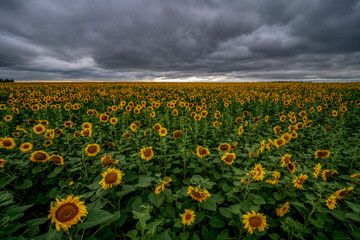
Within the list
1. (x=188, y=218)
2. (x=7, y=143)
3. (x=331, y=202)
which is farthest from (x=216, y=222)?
(x=7, y=143)

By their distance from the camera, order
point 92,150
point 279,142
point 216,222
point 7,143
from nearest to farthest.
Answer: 1. point 216,222
2. point 92,150
3. point 7,143
4. point 279,142

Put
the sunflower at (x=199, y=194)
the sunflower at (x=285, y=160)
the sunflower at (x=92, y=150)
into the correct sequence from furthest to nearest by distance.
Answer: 1. the sunflower at (x=92, y=150)
2. the sunflower at (x=285, y=160)
3. the sunflower at (x=199, y=194)

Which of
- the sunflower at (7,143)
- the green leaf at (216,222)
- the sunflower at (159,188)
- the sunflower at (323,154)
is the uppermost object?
the sunflower at (7,143)

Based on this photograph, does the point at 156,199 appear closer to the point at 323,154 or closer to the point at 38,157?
the point at 38,157

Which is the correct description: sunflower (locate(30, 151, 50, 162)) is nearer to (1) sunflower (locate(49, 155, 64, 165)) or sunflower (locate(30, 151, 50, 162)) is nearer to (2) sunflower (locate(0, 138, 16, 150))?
(1) sunflower (locate(49, 155, 64, 165))

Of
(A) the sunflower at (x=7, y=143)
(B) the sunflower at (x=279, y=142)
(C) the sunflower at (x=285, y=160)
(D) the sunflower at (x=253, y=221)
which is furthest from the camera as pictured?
(B) the sunflower at (x=279, y=142)

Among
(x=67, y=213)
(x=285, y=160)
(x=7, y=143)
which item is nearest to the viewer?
(x=67, y=213)

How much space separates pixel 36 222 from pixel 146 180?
1366mm

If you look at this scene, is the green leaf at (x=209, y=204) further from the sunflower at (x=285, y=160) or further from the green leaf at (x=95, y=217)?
the sunflower at (x=285, y=160)

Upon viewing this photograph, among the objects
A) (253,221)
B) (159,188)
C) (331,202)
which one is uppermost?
(159,188)

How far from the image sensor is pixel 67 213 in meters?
1.61

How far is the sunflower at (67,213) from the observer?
1.55 meters

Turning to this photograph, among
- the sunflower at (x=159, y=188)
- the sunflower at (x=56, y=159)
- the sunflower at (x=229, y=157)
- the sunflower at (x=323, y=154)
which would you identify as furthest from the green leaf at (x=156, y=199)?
the sunflower at (x=323, y=154)

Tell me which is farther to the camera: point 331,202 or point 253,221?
point 331,202
